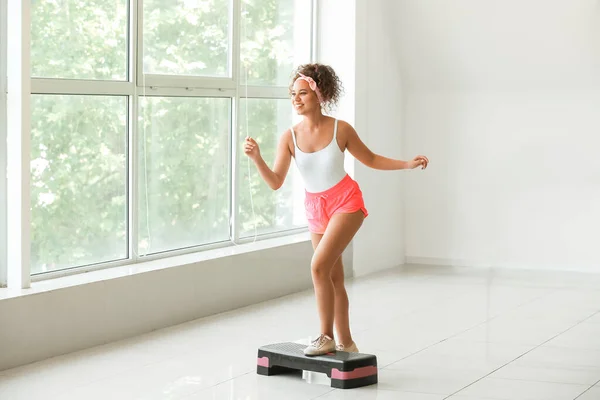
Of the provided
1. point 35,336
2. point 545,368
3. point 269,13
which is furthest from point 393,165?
point 269,13

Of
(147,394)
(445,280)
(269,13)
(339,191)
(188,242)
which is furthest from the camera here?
(445,280)

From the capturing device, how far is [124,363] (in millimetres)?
4734

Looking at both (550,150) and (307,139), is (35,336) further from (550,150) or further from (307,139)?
(550,150)

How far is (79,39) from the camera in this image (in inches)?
204

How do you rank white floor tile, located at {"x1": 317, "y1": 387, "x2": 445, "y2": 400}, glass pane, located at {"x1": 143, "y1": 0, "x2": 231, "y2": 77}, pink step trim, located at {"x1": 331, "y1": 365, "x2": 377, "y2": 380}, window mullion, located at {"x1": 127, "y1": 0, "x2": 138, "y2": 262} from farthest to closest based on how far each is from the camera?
glass pane, located at {"x1": 143, "y1": 0, "x2": 231, "y2": 77}
window mullion, located at {"x1": 127, "y1": 0, "x2": 138, "y2": 262}
pink step trim, located at {"x1": 331, "y1": 365, "x2": 377, "y2": 380}
white floor tile, located at {"x1": 317, "y1": 387, "x2": 445, "y2": 400}

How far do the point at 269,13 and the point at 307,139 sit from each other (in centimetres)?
246

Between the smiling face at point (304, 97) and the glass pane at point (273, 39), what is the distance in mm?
2001

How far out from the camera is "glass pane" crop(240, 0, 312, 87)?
21.7 ft

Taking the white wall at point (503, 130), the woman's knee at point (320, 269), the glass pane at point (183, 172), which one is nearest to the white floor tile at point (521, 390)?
the woman's knee at point (320, 269)

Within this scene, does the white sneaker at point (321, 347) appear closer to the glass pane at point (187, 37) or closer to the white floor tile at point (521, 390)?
the white floor tile at point (521, 390)

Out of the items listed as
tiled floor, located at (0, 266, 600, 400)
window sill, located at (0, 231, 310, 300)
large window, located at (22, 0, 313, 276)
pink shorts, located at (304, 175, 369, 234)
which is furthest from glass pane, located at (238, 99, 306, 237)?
pink shorts, located at (304, 175, 369, 234)

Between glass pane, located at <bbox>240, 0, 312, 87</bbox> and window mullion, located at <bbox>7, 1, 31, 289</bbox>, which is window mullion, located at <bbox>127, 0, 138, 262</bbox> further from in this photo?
glass pane, located at <bbox>240, 0, 312, 87</bbox>

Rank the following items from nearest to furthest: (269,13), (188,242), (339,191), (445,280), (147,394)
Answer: (147,394)
(339,191)
(188,242)
(269,13)
(445,280)

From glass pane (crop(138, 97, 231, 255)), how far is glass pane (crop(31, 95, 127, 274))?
19 centimetres
